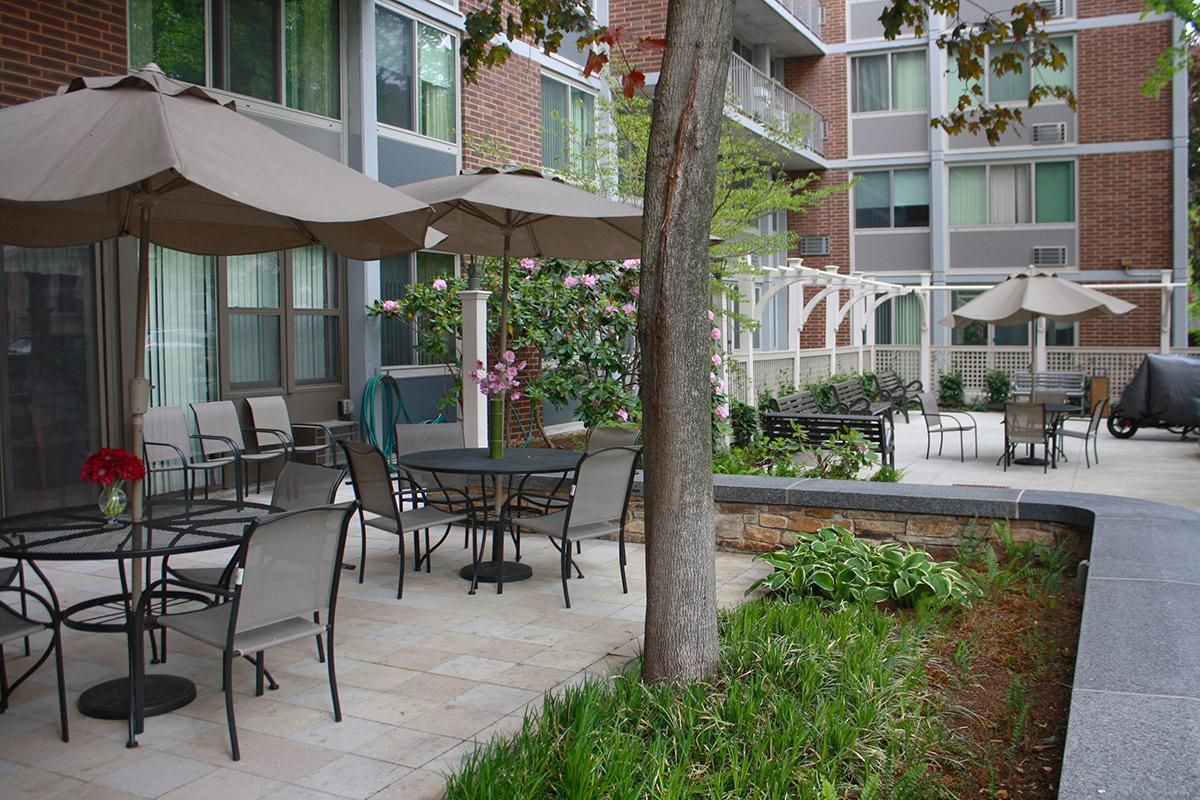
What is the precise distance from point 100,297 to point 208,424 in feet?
4.76

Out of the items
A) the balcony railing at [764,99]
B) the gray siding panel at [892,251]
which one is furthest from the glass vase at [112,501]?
the gray siding panel at [892,251]

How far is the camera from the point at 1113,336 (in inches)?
906

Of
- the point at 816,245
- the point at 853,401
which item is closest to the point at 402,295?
the point at 853,401

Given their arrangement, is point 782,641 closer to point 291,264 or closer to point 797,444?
point 797,444

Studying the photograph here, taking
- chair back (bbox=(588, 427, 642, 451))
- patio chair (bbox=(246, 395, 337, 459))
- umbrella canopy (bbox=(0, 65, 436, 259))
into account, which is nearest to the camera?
umbrella canopy (bbox=(0, 65, 436, 259))

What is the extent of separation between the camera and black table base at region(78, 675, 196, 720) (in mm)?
4262

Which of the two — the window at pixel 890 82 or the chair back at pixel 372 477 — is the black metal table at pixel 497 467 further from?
the window at pixel 890 82

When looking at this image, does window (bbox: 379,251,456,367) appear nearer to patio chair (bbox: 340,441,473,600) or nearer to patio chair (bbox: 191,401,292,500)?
patio chair (bbox: 191,401,292,500)

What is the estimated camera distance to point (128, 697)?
4.35 m

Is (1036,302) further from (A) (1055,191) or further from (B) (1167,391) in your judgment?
(A) (1055,191)

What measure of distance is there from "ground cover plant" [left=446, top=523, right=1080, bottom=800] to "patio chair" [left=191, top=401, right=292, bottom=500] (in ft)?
18.7

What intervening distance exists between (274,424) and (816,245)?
1829 cm

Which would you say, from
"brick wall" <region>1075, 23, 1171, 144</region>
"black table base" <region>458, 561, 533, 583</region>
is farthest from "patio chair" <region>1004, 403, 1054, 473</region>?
"brick wall" <region>1075, 23, 1171, 144</region>

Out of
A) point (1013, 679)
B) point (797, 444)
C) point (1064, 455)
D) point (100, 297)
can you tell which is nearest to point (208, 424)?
point (100, 297)
